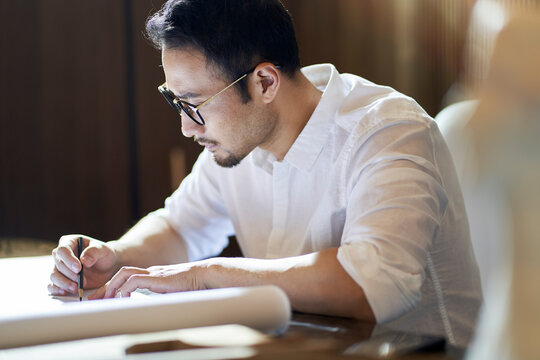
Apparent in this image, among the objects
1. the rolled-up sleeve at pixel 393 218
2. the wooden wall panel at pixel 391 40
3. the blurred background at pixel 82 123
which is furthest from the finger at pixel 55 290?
the wooden wall panel at pixel 391 40

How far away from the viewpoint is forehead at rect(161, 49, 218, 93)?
1.54m

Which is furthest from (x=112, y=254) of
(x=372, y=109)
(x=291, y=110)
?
(x=372, y=109)

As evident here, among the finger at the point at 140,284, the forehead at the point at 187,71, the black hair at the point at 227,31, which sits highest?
the black hair at the point at 227,31

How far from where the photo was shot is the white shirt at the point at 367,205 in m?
1.16

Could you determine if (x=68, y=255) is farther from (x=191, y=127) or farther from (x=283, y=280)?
(x=283, y=280)

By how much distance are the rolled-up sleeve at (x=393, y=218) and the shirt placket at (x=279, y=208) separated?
11.3 inches

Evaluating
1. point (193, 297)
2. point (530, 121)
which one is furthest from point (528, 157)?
point (193, 297)

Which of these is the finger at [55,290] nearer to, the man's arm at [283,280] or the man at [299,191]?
the man at [299,191]

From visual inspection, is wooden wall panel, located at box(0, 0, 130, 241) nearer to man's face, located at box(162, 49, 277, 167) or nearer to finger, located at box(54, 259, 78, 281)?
man's face, located at box(162, 49, 277, 167)

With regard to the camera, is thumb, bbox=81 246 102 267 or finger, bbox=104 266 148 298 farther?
thumb, bbox=81 246 102 267

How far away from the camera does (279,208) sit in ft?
5.41

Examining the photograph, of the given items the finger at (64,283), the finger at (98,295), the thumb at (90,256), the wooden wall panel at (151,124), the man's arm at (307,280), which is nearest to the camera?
the man's arm at (307,280)

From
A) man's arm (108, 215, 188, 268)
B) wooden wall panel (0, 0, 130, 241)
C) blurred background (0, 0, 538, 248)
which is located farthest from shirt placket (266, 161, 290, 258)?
wooden wall panel (0, 0, 130, 241)

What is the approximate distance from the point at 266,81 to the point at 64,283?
2.36 ft
